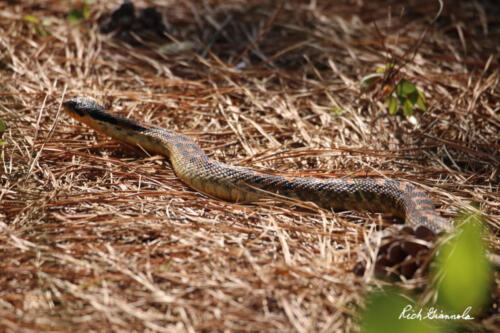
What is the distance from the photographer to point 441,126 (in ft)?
19.7

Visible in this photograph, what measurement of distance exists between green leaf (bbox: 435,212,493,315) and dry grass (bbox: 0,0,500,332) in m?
0.20

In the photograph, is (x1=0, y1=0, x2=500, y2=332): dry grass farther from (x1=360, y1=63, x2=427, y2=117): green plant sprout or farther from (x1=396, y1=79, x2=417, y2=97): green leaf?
(x1=396, y1=79, x2=417, y2=97): green leaf

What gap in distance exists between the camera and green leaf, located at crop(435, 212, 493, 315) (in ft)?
6.56

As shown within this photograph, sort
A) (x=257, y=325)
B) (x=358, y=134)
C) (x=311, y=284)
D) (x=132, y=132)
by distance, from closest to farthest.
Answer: (x=257, y=325)
(x=311, y=284)
(x=132, y=132)
(x=358, y=134)

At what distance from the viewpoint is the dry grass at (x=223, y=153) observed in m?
3.21

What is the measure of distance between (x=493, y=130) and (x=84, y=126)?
17.4 feet

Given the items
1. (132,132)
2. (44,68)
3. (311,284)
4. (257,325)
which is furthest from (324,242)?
(44,68)

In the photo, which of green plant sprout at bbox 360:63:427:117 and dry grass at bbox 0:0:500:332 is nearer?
dry grass at bbox 0:0:500:332

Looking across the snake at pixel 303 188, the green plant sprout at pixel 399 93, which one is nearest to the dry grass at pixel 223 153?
the snake at pixel 303 188

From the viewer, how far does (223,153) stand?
5.68 meters

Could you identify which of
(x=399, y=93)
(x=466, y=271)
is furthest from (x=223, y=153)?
(x=466, y=271)

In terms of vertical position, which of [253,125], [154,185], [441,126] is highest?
[441,126]

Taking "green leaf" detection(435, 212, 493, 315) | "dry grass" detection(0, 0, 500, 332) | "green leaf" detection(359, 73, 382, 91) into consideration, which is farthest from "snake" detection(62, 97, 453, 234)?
"green leaf" detection(359, 73, 382, 91)

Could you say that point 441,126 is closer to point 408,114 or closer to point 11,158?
point 408,114
